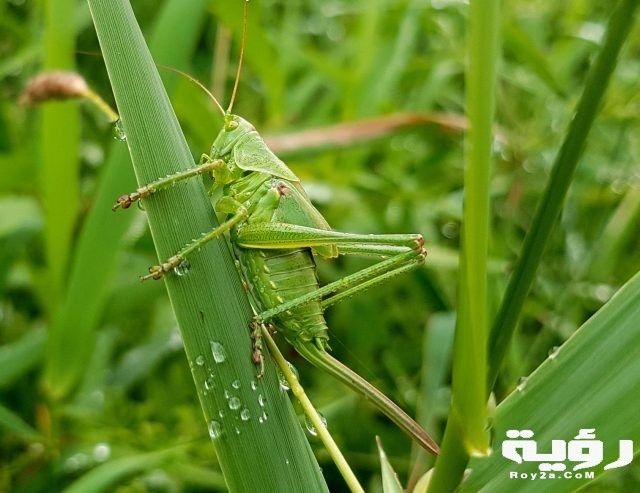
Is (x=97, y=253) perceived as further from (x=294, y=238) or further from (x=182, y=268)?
(x=182, y=268)

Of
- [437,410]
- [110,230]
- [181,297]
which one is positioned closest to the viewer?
[181,297]

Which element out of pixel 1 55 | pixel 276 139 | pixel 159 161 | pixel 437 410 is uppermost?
pixel 1 55

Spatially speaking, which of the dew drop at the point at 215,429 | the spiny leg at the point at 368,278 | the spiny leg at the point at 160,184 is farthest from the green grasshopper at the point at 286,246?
the dew drop at the point at 215,429

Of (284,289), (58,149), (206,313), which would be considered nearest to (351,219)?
(58,149)

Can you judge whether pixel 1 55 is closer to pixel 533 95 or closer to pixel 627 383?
pixel 533 95

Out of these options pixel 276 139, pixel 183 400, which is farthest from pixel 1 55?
pixel 183 400
